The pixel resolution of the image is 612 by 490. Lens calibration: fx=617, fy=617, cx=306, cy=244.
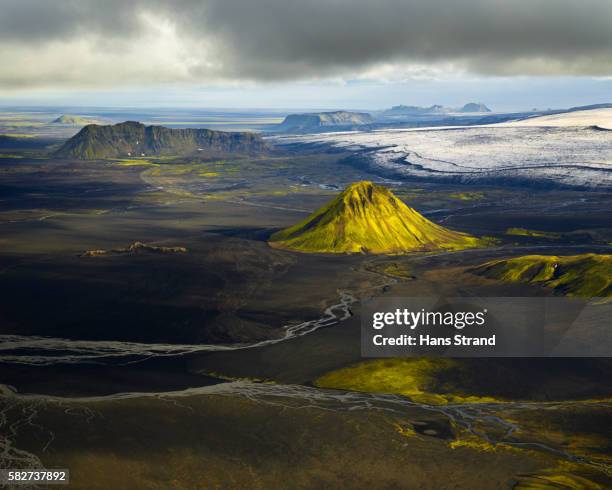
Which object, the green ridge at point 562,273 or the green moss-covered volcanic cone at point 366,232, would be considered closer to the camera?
the green ridge at point 562,273

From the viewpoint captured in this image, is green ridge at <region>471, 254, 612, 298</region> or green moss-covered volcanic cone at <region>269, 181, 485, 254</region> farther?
green moss-covered volcanic cone at <region>269, 181, 485, 254</region>

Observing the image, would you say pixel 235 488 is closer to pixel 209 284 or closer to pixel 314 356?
pixel 314 356

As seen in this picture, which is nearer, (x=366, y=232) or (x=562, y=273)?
(x=562, y=273)

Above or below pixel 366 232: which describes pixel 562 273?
below
